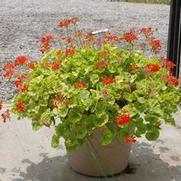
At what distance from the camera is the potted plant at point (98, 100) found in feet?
8.84

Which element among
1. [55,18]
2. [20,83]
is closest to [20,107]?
[20,83]

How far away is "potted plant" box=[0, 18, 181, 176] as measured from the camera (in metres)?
2.70

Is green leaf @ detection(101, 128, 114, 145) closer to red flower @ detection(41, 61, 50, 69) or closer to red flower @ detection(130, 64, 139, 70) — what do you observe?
red flower @ detection(130, 64, 139, 70)

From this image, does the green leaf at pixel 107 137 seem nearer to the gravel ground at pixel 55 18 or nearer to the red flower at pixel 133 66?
the red flower at pixel 133 66

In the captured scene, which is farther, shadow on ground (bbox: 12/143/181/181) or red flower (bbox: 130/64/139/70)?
shadow on ground (bbox: 12/143/181/181)

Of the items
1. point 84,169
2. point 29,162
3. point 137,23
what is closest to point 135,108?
point 84,169

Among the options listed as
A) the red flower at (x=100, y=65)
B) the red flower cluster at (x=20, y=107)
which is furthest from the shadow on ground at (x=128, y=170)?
the red flower at (x=100, y=65)

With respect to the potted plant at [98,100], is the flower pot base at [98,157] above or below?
below

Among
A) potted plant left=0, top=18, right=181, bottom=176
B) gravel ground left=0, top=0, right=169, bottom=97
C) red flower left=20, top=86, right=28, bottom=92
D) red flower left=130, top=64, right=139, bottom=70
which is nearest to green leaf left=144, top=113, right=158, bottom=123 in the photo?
potted plant left=0, top=18, right=181, bottom=176

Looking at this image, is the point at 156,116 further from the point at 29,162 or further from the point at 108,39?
the point at 29,162

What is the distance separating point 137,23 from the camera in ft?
27.2

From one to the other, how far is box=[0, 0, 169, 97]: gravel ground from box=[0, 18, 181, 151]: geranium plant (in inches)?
120

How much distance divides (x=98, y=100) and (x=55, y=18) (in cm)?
598

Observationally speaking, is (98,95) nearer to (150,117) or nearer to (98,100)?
(98,100)
